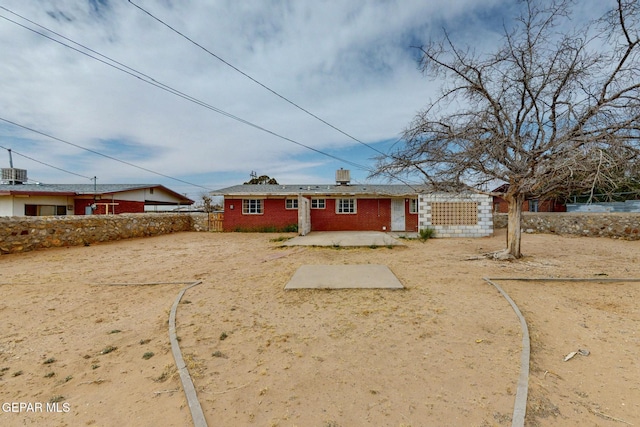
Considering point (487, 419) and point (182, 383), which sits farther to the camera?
point (182, 383)

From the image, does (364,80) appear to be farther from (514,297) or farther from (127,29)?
(514,297)

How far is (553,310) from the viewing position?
13.3ft

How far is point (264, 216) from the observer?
16.6 metres

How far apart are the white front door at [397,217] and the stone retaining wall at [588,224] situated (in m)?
7.00

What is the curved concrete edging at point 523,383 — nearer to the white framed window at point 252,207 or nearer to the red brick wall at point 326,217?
the red brick wall at point 326,217

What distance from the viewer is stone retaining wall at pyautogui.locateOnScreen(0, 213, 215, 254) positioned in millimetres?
8703

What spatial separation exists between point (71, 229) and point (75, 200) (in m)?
10.7

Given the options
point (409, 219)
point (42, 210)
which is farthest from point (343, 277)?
point (42, 210)

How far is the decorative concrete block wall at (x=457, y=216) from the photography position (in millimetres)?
14516

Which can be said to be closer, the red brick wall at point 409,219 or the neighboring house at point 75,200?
the neighboring house at point 75,200

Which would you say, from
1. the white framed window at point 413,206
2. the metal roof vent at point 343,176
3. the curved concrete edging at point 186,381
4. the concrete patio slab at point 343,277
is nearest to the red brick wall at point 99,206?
the metal roof vent at point 343,176

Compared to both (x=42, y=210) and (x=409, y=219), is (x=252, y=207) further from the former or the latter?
(x=42, y=210)

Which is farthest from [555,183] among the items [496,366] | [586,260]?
[496,366]

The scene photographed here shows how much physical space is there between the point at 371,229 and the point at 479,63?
10.7 meters
